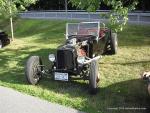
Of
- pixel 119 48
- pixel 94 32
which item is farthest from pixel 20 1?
pixel 94 32

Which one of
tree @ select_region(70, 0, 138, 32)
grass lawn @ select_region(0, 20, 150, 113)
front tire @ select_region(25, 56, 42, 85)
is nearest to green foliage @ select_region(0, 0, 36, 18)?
grass lawn @ select_region(0, 20, 150, 113)

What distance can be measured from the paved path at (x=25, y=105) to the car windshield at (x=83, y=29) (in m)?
4.08

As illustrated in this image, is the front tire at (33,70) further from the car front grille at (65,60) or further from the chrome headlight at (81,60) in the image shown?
the chrome headlight at (81,60)

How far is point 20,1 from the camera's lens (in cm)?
2244

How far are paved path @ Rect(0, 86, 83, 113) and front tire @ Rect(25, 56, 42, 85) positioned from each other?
0.77 meters

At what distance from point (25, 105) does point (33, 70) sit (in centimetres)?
211

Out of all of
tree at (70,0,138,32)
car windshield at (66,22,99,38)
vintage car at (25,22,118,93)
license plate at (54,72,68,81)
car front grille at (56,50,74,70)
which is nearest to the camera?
vintage car at (25,22,118,93)

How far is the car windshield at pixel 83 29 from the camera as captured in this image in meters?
13.4

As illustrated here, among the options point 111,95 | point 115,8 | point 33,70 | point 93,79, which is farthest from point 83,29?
point 111,95

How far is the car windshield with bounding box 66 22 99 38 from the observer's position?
44.0ft

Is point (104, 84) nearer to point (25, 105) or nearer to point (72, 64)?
point (72, 64)

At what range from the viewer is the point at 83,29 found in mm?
13797

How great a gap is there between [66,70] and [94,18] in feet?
71.1

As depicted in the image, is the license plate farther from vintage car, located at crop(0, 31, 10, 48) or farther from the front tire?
vintage car, located at crop(0, 31, 10, 48)
